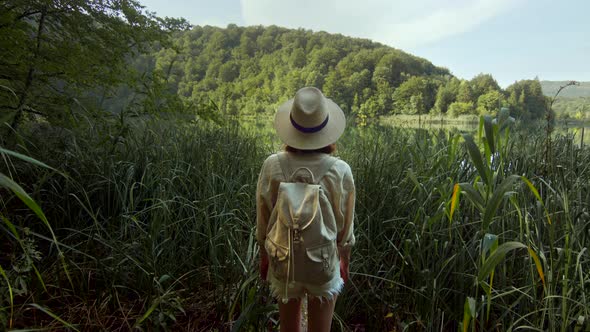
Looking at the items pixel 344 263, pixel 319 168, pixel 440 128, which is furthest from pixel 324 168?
pixel 440 128

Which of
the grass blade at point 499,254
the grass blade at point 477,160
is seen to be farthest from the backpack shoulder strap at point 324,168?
the grass blade at point 499,254

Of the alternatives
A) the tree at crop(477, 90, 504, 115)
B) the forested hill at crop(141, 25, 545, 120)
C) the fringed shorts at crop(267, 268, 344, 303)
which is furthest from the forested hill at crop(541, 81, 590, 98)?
the forested hill at crop(141, 25, 545, 120)

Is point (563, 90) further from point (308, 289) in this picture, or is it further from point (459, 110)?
point (459, 110)

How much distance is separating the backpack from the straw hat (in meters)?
0.08

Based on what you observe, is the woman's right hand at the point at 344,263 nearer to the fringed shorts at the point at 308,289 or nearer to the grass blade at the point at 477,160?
the fringed shorts at the point at 308,289

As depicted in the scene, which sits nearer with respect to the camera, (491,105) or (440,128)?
(440,128)

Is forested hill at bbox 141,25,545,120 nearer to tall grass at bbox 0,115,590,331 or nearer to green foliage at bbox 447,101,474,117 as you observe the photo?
green foliage at bbox 447,101,474,117

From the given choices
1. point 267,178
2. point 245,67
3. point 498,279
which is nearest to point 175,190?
point 267,178

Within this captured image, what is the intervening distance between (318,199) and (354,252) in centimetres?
100

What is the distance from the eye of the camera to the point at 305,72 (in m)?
31.1

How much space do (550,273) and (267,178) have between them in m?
1.13

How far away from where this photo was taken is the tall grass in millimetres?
1509

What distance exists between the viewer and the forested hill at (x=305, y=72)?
39.3 feet

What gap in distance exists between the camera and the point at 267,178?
1.29 metres
